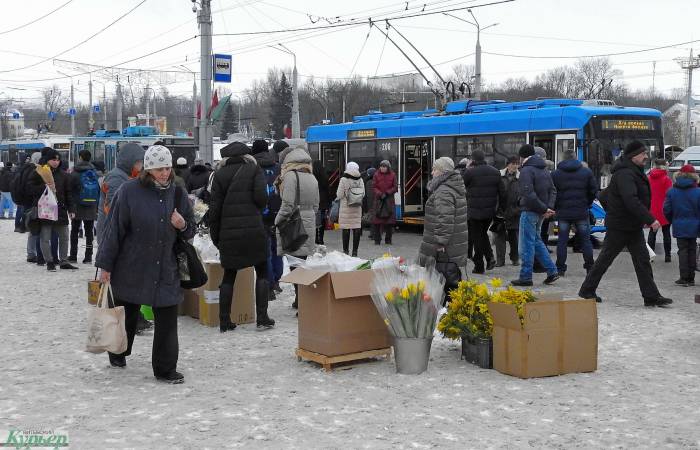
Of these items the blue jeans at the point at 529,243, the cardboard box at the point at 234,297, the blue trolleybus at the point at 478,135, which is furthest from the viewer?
the blue trolleybus at the point at 478,135

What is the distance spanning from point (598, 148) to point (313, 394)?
35.5ft

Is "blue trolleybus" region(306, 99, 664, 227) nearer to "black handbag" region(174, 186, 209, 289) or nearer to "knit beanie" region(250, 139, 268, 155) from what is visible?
"knit beanie" region(250, 139, 268, 155)

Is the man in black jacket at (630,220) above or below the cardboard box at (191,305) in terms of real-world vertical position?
above

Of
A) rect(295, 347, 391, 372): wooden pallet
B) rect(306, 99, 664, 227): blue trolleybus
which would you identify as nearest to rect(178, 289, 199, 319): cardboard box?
rect(295, 347, 391, 372): wooden pallet

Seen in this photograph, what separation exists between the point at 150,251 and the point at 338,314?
58.3 inches

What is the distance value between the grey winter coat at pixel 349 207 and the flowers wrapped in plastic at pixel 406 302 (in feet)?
24.4

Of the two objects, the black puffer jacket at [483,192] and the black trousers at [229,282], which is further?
the black puffer jacket at [483,192]

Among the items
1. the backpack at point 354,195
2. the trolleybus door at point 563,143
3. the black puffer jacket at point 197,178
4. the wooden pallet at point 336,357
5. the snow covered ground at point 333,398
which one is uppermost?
the trolleybus door at point 563,143

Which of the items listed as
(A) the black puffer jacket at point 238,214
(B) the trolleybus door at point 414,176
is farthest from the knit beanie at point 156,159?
(B) the trolleybus door at point 414,176

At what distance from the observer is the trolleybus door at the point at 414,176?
19469mm

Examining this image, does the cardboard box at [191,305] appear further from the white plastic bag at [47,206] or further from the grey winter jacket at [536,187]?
the white plastic bag at [47,206]

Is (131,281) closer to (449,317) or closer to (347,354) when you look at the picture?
(347,354)

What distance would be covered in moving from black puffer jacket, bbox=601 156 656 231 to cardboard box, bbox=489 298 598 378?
108 inches

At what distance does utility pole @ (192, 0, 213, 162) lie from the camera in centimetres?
2106
